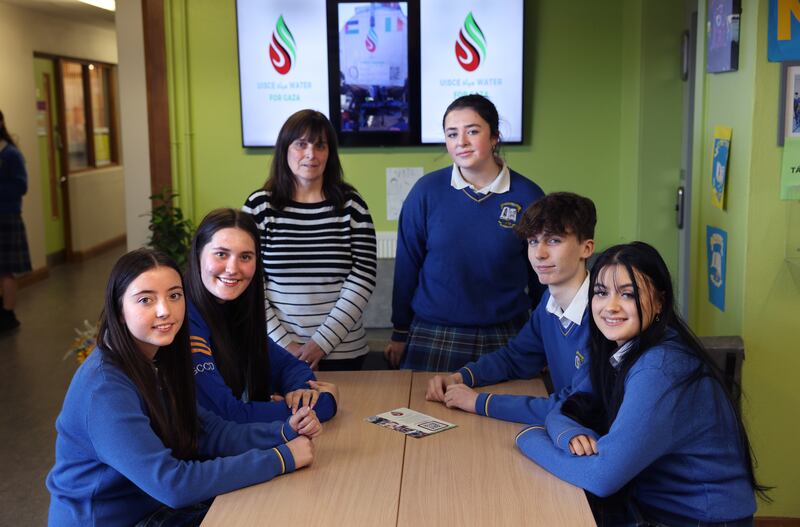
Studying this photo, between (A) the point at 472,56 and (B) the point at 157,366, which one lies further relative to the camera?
(A) the point at 472,56

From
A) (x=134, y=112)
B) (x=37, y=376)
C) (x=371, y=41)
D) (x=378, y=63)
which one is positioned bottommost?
(x=37, y=376)

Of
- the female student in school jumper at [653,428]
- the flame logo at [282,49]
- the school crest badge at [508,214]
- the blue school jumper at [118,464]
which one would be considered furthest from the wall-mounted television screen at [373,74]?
the blue school jumper at [118,464]

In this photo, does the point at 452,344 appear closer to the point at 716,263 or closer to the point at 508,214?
the point at 508,214

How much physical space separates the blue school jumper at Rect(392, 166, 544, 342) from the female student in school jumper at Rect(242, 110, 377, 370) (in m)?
0.23

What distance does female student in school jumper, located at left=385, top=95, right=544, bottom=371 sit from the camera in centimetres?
299

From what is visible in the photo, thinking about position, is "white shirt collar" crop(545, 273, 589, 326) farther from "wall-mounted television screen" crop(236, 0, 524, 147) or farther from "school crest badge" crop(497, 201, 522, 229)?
"wall-mounted television screen" crop(236, 0, 524, 147)

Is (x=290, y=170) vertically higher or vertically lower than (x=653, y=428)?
higher

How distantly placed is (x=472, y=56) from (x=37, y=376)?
3.30 metres

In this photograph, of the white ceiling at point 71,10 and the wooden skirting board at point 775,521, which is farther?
the white ceiling at point 71,10

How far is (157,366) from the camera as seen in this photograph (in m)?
2.21

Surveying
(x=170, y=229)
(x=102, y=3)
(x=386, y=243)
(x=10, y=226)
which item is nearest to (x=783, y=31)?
(x=386, y=243)

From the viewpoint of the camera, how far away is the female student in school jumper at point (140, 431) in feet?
6.52

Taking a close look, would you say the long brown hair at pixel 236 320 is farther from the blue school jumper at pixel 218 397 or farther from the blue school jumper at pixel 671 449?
the blue school jumper at pixel 671 449

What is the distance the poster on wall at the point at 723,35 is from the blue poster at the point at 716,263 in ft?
1.98
